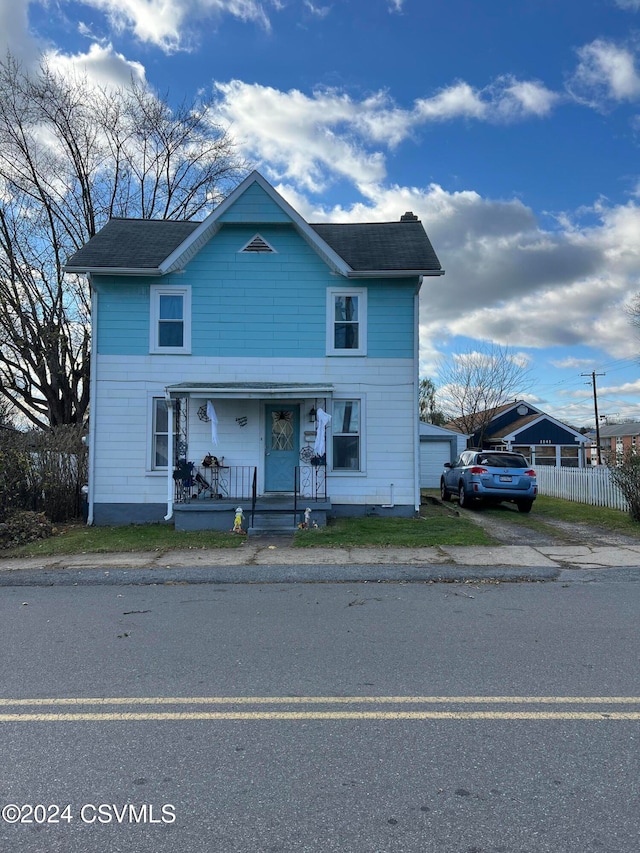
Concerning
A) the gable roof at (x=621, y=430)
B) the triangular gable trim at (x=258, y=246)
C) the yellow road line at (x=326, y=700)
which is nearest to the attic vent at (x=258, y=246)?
the triangular gable trim at (x=258, y=246)

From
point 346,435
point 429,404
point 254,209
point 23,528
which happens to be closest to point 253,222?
point 254,209

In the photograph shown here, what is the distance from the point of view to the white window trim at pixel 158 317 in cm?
1410

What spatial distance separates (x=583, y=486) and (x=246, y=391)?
11.4m

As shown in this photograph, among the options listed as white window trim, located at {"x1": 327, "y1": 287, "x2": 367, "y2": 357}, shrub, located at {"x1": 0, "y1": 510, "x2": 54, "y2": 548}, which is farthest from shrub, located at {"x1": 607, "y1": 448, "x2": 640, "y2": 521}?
shrub, located at {"x1": 0, "y1": 510, "x2": 54, "y2": 548}

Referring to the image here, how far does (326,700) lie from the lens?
4.27 m

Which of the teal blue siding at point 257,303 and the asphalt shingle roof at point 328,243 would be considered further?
the teal blue siding at point 257,303

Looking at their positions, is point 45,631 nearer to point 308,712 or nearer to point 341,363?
point 308,712

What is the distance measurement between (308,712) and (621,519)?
12170mm

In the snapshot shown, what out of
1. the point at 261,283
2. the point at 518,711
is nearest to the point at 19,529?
the point at 261,283

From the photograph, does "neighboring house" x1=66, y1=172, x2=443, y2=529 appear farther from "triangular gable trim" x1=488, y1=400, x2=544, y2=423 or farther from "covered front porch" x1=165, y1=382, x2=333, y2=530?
"triangular gable trim" x1=488, y1=400, x2=544, y2=423

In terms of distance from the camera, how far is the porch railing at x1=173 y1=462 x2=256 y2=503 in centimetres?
1367

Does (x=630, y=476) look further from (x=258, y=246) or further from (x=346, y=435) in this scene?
(x=258, y=246)

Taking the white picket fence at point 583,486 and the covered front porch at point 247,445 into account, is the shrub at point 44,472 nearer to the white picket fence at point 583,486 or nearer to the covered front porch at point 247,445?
the covered front porch at point 247,445

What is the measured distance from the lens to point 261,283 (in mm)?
14227
